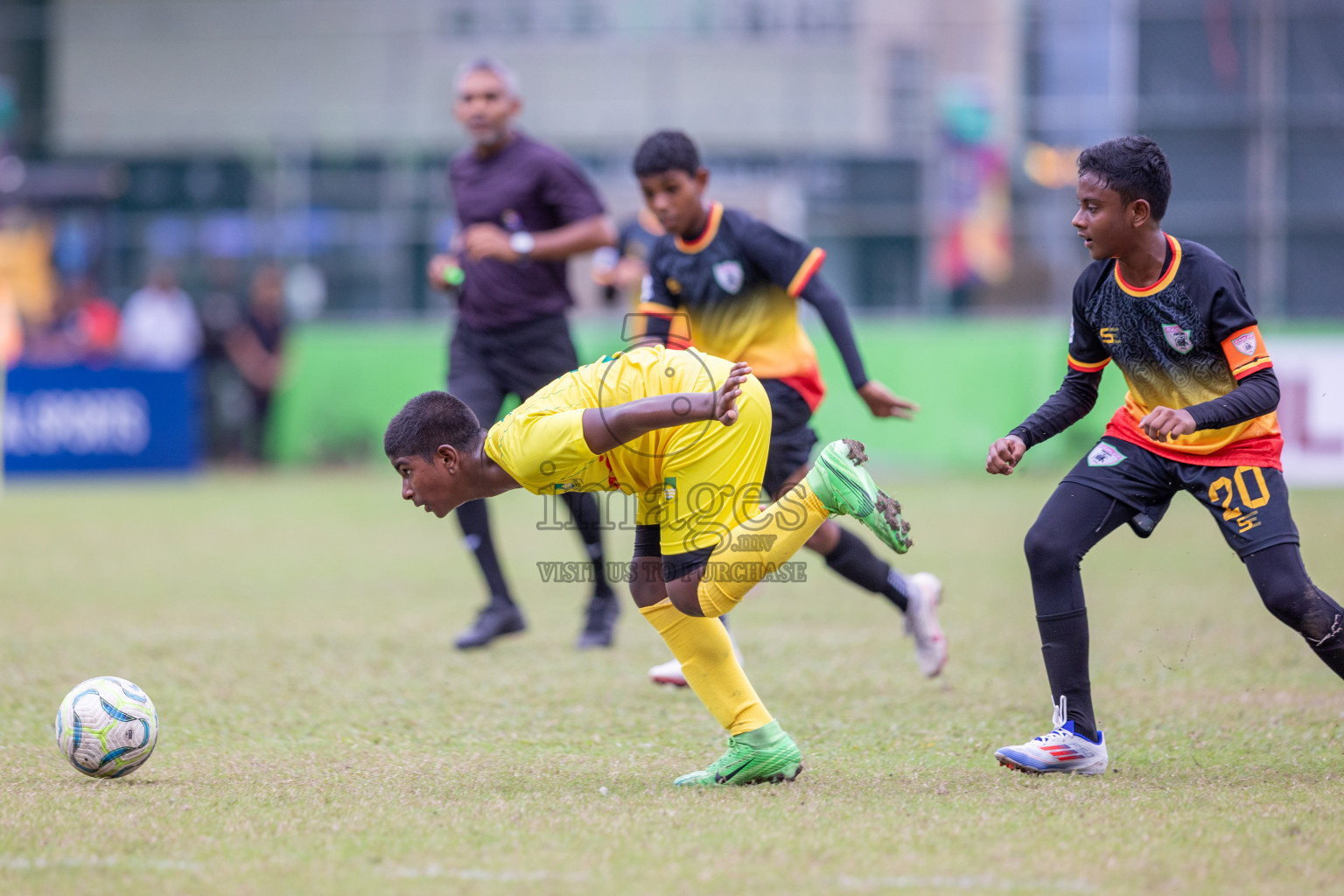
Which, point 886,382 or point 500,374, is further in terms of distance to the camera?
point 886,382

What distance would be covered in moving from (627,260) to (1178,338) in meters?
5.46

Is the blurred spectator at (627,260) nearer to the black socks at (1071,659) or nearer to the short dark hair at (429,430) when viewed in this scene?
the short dark hair at (429,430)

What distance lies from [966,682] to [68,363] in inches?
480

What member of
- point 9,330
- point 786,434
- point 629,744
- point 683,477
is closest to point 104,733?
point 629,744

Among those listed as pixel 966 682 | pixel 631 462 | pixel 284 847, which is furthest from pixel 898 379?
pixel 284 847

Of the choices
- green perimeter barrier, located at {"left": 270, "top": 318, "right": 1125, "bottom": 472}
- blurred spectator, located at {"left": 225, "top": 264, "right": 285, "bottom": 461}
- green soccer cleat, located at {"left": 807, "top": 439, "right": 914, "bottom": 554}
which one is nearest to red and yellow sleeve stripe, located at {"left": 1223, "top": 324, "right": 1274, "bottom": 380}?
green soccer cleat, located at {"left": 807, "top": 439, "right": 914, "bottom": 554}

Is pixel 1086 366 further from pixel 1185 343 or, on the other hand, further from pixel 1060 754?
pixel 1060 754

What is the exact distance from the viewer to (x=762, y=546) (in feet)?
13.8

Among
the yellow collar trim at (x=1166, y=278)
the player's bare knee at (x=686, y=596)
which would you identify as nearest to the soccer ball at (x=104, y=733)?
the player's bare knee at (x=686, y=596)

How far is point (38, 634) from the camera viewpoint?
7.01m

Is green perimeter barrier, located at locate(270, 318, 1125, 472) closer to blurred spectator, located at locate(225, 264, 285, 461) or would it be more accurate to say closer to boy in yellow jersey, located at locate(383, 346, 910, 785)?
blurred spectator, located at locate(225, 264, 285, 461)

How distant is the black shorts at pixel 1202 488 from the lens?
13.8 ft

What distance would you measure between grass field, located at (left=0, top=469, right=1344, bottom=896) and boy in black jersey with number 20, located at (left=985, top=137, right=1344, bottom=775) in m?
0.43

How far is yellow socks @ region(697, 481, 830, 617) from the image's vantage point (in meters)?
4.21
